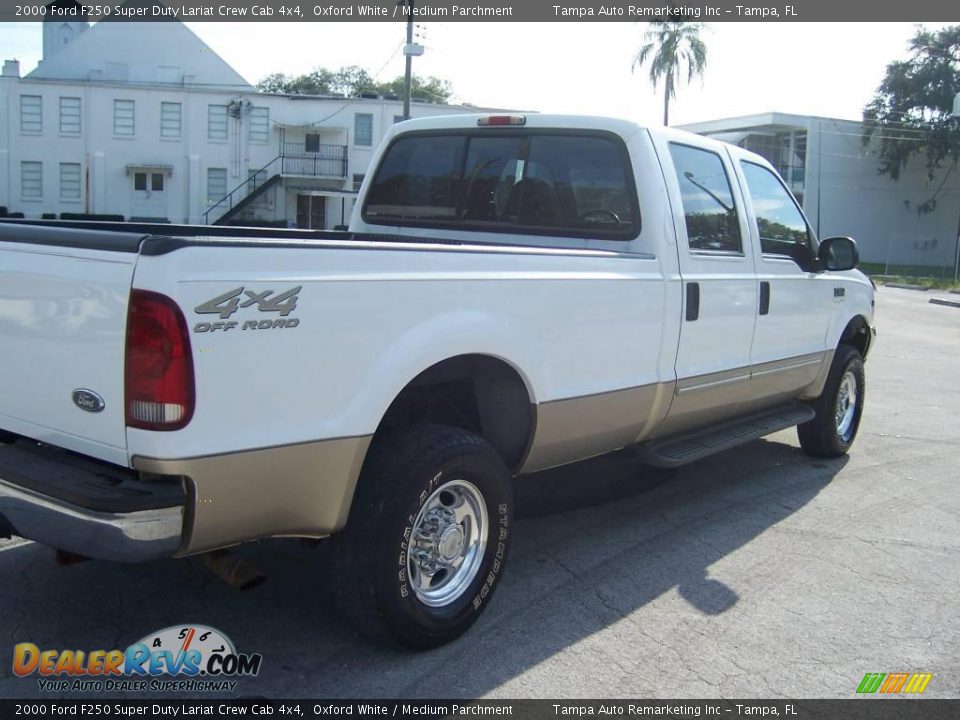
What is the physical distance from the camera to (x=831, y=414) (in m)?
6.97

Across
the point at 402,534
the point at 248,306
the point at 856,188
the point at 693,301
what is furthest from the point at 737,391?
the point at 856,188

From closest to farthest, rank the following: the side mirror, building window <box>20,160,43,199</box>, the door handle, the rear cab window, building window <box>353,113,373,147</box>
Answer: the door handle
the rear cab window
the side mirror
building window <box>20,160,43,199</box>
building window <box>353,113,373,147</box>

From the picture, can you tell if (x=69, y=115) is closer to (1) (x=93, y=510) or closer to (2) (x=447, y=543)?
(2) (x=447, y=543)

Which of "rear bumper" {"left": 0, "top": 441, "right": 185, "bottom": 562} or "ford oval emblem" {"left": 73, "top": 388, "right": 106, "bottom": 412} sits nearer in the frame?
"rear bumper" {"left": 0, "top": 441, "right": 185, "bottom": 562}

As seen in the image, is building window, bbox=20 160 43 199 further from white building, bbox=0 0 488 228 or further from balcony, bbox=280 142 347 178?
balcony, bbox=280 142 347 178

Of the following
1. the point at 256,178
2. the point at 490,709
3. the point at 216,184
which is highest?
the point at 256,178

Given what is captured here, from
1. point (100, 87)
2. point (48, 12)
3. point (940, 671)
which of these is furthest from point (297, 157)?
point (940, 671)

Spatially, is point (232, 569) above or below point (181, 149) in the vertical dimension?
below

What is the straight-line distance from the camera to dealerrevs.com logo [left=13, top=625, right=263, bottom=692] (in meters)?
3.39

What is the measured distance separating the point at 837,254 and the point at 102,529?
16.7ft

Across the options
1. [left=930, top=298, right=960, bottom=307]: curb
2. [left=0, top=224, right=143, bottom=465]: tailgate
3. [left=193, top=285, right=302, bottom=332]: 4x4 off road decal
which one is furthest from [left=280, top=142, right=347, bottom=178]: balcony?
[left=193, top=285, right=302, bottom=332]: 4x4 off road decal

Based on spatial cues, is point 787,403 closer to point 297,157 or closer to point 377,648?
point 377,648

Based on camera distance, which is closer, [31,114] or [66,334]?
[66,334]

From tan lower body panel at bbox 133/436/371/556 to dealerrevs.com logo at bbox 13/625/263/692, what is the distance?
66cm
